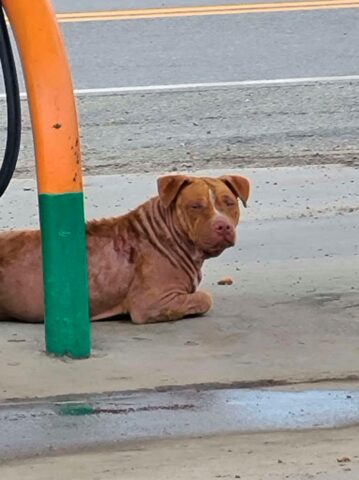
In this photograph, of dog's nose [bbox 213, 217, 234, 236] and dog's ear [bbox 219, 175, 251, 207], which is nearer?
dog's nose [bbox 213, 217, 234, 236]

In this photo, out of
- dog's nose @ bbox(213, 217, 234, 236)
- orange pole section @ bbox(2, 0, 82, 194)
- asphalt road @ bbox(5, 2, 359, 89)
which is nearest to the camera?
orange pole section @ bbox(2, 0, 82, 194)

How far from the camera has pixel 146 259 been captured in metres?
5.45

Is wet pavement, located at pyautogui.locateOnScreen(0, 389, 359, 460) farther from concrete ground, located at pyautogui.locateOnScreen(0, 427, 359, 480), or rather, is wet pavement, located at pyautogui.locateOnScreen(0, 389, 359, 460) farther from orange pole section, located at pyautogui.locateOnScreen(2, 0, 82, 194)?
orange pole section, located at pyautogui.locateOnScreen(2, 0, 82, 194)

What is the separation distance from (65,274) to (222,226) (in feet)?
2.13

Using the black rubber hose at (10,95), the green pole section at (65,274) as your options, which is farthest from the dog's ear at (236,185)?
the black rubber hose at (10,95)

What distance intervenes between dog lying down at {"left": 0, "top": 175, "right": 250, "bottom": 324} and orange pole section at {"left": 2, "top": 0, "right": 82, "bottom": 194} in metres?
0.62

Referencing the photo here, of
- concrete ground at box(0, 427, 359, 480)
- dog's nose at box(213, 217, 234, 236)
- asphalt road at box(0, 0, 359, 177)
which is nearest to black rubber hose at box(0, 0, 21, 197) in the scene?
dog's nose at box(213, 217, 234, 236)

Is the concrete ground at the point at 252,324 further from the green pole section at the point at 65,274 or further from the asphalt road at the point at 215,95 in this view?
the asphalt road at the point at 215,95

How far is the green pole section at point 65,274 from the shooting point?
4.85 meters

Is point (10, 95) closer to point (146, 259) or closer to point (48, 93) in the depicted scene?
→ point (48, 93)

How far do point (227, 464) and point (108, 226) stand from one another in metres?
Result: 1.81

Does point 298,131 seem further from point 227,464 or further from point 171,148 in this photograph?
point 227,464

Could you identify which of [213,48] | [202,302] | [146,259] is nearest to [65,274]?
[146,259]

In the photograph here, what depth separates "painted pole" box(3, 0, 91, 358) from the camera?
4730 mm
